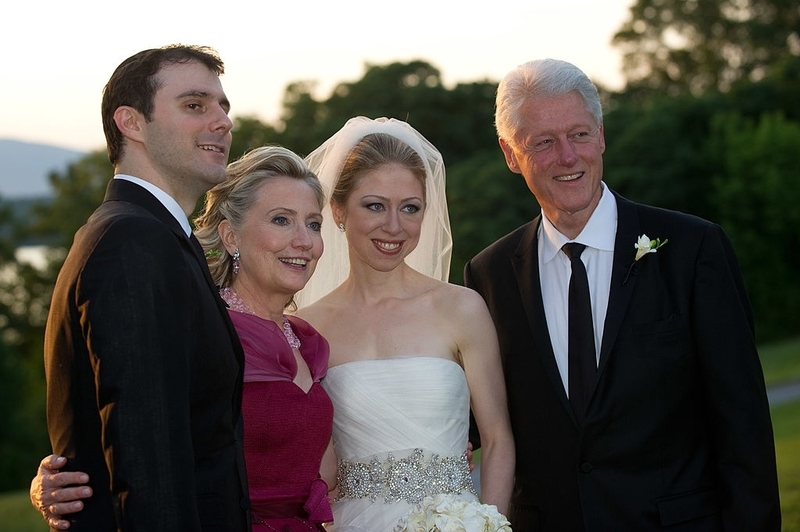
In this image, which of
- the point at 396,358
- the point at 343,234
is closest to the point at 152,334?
the point at 396,358

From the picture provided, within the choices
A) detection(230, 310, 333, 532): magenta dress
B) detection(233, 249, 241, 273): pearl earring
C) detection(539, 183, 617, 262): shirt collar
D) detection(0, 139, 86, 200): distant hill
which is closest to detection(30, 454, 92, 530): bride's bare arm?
detection(230, 310, 333, 532): magenta dress

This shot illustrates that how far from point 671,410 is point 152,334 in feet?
8.20

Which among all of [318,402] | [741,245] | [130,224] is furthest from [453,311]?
[741,245]

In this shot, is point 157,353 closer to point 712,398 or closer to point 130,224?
point 130,224

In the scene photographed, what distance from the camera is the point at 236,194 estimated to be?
485cm

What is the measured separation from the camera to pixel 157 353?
313cm

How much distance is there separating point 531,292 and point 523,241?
337 mm

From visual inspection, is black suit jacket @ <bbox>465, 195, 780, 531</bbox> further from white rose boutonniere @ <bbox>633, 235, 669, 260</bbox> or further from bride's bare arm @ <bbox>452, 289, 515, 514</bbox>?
bride's bare arm @ <bbox>452, 289, 515, 514</bbox>

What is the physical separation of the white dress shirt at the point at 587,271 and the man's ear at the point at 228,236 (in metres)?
1.46

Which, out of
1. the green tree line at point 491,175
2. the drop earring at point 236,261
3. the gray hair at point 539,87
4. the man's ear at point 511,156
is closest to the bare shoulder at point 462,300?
the man's ear at point 511,156

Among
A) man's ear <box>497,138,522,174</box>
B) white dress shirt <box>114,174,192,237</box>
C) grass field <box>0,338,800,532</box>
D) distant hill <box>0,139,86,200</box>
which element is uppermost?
distant hill <box>0,139,86,200</box>

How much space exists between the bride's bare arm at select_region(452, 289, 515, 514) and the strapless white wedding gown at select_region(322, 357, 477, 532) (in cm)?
10

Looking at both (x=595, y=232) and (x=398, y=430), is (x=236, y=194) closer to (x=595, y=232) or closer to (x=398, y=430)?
(x=398, y=430)

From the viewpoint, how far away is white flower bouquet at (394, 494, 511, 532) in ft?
13.4
